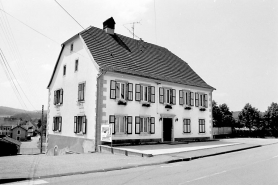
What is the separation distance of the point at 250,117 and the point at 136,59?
4204cm

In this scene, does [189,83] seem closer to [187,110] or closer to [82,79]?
[187,110]

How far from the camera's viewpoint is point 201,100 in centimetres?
2839

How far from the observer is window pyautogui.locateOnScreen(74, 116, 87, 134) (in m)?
20.9

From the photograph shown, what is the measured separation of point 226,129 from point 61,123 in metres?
24.3

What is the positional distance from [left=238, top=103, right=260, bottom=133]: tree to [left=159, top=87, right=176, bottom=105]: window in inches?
1520

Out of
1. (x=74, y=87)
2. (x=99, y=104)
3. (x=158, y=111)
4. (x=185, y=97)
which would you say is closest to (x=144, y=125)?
(x=158, y=111)

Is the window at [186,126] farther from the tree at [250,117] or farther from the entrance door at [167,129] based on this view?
the tree at [250,117]

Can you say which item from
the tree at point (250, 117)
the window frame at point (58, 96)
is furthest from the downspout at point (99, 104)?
the tree at point (250, 117)

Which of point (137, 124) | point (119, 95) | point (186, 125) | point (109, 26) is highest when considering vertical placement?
point (109, 26)

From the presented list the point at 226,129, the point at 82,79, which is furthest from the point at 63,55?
the point at 226,129

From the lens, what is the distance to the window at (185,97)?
26.1 metres

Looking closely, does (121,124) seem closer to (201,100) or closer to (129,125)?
(129,125)

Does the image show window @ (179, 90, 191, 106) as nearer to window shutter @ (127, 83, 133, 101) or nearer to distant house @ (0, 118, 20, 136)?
window shutter @ (127, 83, 133, 101)

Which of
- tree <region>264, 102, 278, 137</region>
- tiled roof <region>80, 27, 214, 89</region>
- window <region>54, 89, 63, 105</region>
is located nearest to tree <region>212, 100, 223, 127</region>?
tree <region>264, 102, 278, 137</region>
